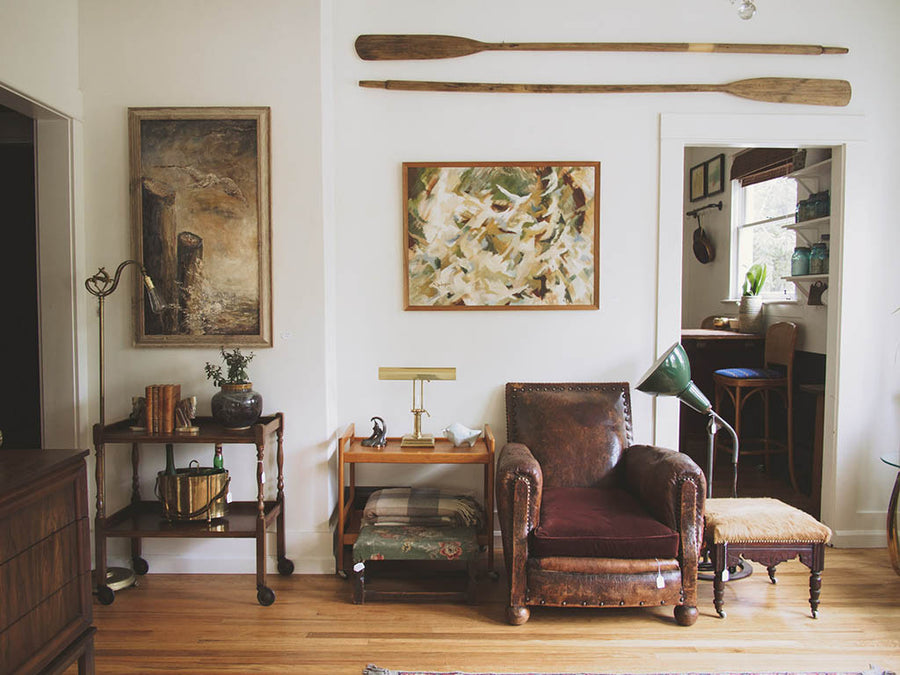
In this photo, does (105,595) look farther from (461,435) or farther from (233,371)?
(461,435)

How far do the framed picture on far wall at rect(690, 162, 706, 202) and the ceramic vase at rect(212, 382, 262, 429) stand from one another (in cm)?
537

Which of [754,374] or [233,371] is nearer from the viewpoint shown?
[233,371]

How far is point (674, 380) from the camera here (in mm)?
3244

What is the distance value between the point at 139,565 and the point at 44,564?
145 centimetres

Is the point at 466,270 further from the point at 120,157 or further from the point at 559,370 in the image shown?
the point at 120,157

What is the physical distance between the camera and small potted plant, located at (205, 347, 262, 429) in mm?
3008

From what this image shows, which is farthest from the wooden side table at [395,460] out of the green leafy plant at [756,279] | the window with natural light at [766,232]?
the window with natural light at [766,232]

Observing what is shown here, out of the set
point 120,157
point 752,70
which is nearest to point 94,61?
point 120,157

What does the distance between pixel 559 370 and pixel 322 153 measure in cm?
180

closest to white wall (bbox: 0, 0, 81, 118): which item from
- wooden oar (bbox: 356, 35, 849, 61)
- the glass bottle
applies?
wooden oar (bbox: 356, 35, 849, 61)

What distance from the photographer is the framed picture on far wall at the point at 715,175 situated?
6.14 m

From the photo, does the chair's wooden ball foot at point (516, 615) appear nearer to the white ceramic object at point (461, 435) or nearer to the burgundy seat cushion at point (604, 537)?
the burgundy seat cushion at point (604, 537)

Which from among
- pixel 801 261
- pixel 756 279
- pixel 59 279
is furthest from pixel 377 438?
pixel 756 279

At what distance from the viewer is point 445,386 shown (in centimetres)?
365
